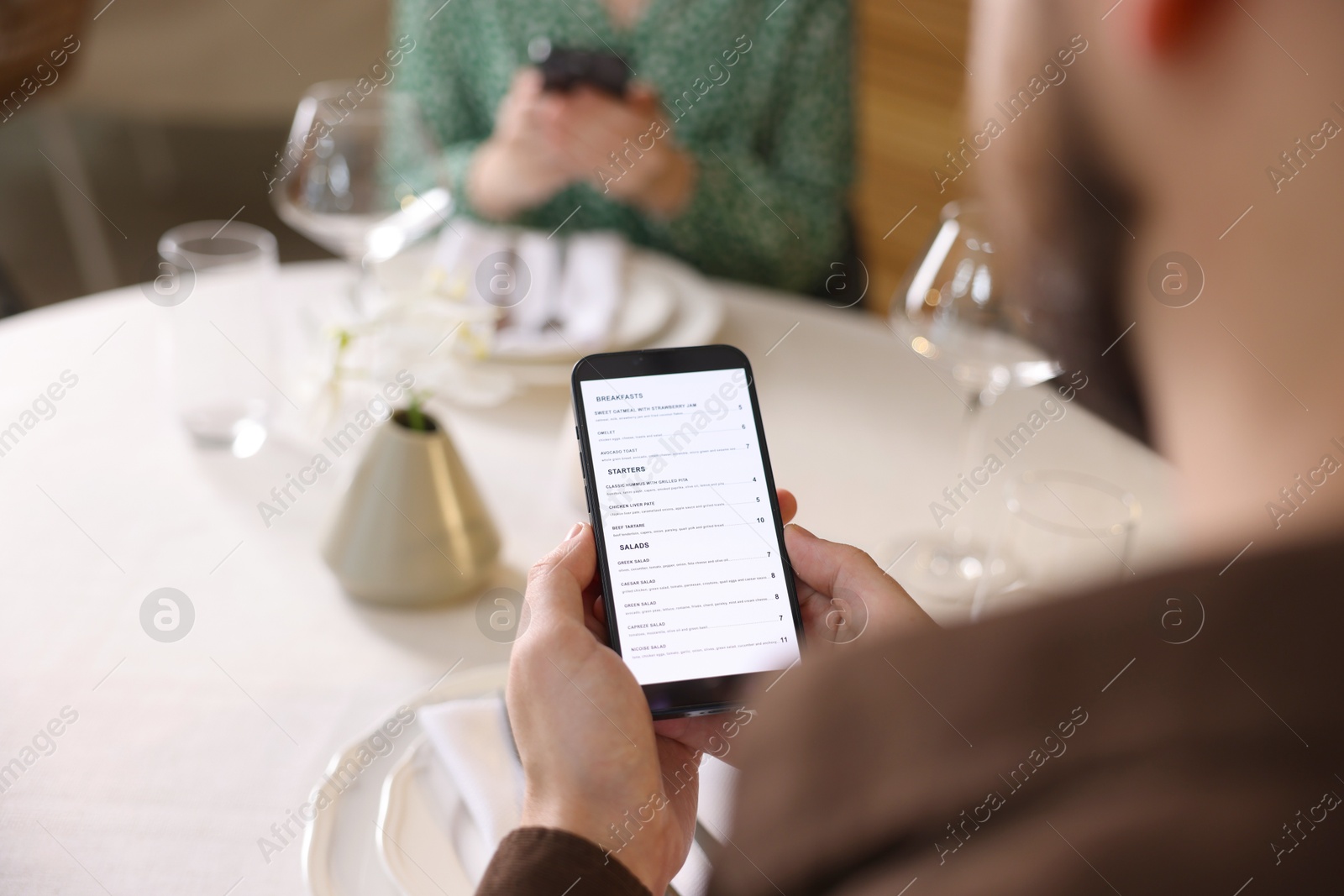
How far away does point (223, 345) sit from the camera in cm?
82

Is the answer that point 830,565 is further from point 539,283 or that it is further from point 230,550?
point 539,283

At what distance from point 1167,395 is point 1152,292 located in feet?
0.08

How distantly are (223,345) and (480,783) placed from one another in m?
0.47

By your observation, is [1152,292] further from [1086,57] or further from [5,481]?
[5,481]

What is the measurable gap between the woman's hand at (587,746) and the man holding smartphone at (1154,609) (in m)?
Answer: 0.21

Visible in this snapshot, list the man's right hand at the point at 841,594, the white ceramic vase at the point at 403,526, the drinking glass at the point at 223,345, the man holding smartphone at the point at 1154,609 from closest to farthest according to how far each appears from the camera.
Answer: the man holding smartphone at the point at 1154,609, the man's right hand at the point at 841,594, the white ceramic vase at the point at 403,526, the drinking glass at the point at 223,345

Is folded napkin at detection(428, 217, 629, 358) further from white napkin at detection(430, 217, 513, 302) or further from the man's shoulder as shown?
the man's shoulder

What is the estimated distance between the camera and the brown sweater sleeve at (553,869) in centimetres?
40

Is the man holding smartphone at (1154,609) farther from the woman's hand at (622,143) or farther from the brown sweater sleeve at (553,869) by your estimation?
the woman's hand at (622,143)

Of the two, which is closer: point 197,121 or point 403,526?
point 403,526

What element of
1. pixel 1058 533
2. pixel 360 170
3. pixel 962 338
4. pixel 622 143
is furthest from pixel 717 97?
pixel 1058 533

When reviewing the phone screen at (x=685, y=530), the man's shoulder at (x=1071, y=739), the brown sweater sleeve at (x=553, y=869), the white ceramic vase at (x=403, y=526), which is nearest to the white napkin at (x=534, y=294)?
the white ceramic vase at (x=403, y=526)

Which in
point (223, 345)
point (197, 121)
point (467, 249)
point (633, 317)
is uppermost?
point (223, 345)

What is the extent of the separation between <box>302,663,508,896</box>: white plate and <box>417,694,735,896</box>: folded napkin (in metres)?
0.02
